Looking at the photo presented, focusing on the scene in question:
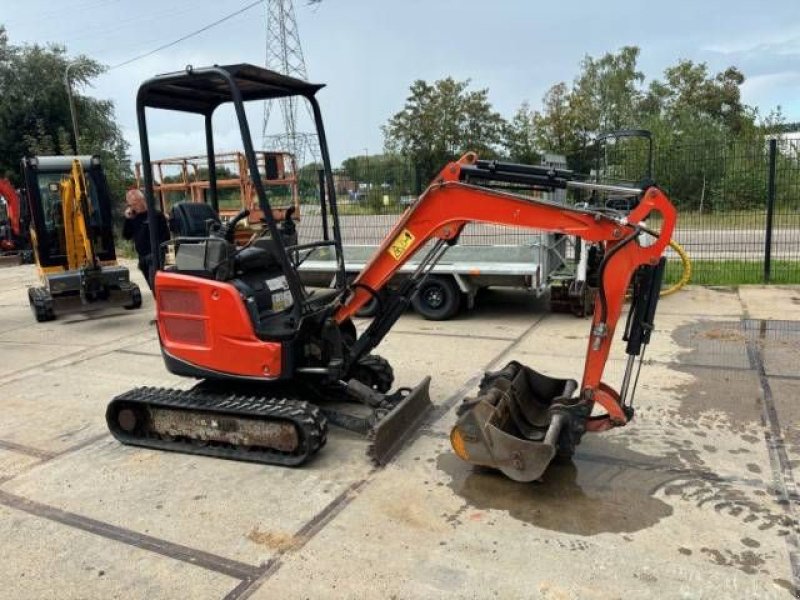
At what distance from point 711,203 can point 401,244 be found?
8572mm

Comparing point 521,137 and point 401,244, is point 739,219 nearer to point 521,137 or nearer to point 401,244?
point 401,244

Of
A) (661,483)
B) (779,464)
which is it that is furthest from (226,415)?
(779,464)

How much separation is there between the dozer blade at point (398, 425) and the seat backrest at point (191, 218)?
2.03 metres

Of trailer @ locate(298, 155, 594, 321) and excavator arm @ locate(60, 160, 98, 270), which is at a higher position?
excavator arm @ locate(60, 160, 98, 270)

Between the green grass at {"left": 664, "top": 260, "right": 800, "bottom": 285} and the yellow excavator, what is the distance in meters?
8.33

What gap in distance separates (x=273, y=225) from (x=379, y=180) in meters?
6.93

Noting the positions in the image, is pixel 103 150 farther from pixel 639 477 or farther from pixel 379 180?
pixel 639 477

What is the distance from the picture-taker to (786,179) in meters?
10.3

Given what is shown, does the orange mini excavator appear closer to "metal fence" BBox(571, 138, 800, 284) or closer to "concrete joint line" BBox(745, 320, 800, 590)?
"concrete joint line" BBox(745, 320, 800, 590)

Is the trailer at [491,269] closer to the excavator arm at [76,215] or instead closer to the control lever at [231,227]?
the control lever at [231,227]

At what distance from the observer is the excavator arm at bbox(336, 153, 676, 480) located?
373 cm

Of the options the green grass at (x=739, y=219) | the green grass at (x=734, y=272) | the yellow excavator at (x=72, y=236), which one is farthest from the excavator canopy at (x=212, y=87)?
the green grass at (x=739, y=219)

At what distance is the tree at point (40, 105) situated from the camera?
28859 millimetres

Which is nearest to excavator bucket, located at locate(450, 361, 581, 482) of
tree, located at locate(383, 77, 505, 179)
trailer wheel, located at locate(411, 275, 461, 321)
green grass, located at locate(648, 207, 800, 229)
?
trailer wheel, located at locate(411, 275, 461, 321)
